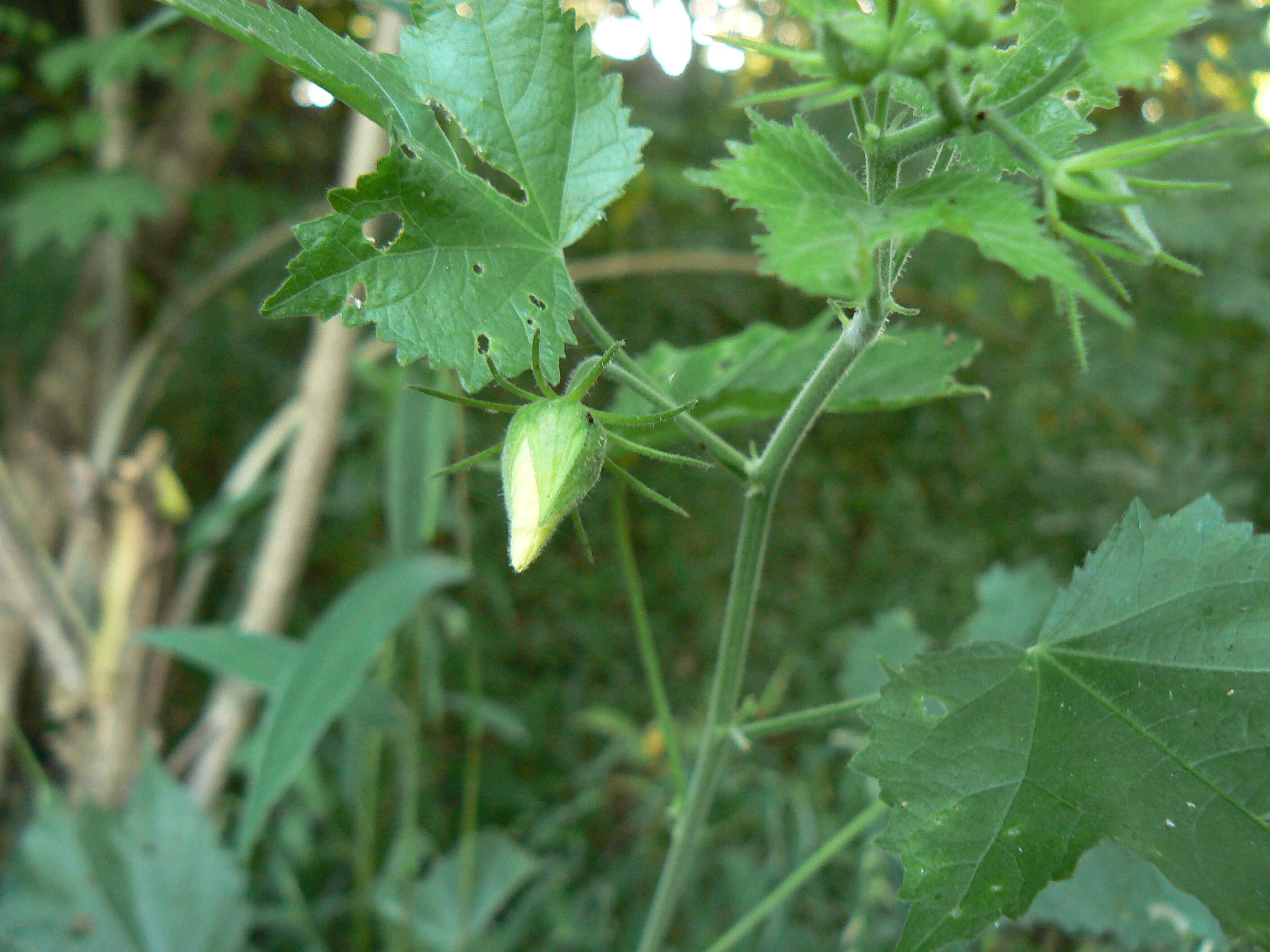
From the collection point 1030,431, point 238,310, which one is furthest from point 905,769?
point 1030,431

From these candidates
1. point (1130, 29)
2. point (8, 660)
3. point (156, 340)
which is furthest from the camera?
point (156, 340)

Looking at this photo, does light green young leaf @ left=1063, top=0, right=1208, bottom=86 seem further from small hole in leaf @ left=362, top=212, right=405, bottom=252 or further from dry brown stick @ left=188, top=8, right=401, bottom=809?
dry brown stick @ left=188, top=8, right=401, bottom=809

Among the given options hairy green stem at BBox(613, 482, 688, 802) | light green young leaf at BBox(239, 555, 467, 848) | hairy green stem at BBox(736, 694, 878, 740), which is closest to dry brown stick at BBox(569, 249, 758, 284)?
light green young leaf at BBox(239, 555, 467, 848)

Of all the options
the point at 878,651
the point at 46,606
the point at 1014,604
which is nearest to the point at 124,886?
the point at 46,606

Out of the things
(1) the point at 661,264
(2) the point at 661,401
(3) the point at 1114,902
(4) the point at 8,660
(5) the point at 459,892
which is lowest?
(5) the point at 459,892

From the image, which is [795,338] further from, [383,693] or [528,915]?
[528,915]

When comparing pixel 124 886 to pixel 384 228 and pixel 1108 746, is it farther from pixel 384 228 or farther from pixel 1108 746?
pixel 1108 746
